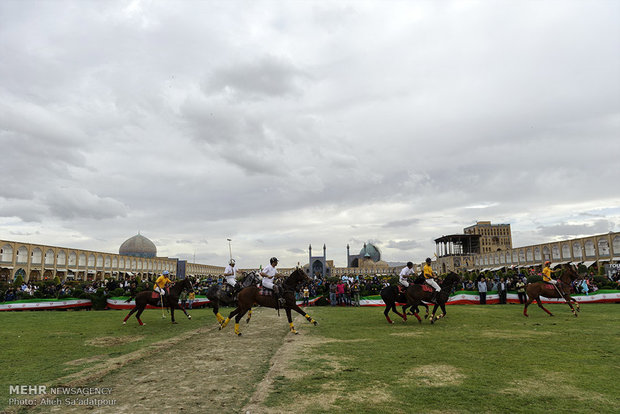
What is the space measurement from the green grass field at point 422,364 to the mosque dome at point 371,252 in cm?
13762

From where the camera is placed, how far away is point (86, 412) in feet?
15.7

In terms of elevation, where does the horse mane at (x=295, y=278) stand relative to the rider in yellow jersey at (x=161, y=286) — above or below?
above

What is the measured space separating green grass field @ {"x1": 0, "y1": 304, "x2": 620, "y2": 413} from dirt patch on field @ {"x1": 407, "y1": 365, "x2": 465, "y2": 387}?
0.05 ft

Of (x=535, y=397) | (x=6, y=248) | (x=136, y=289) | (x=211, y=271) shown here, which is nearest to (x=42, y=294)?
(x=136, y=289)

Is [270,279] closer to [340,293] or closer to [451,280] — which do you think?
[451,280]

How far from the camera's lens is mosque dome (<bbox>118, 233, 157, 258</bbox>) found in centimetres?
9625

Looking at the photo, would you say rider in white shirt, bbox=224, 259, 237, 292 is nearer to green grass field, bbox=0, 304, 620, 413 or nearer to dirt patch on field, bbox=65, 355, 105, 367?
green grass field, bbox=0, 304, 620, 413

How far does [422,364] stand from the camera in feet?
22.2

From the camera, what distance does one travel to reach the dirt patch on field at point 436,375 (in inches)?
222

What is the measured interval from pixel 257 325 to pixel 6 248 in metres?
59.6

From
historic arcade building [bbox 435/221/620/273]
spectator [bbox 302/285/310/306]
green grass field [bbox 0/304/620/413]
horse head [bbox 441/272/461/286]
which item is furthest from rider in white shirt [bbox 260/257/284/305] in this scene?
historic arcade building [bbox 435/221/620/273]

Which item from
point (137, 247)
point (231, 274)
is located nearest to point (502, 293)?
point (231, 274)

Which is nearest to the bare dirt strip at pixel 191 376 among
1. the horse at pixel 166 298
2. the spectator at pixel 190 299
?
the horse at pixel 166 298

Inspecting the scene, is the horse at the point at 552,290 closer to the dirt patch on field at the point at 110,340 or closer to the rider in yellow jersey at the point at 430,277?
the rider in yellow jersey at the point at 430,277
